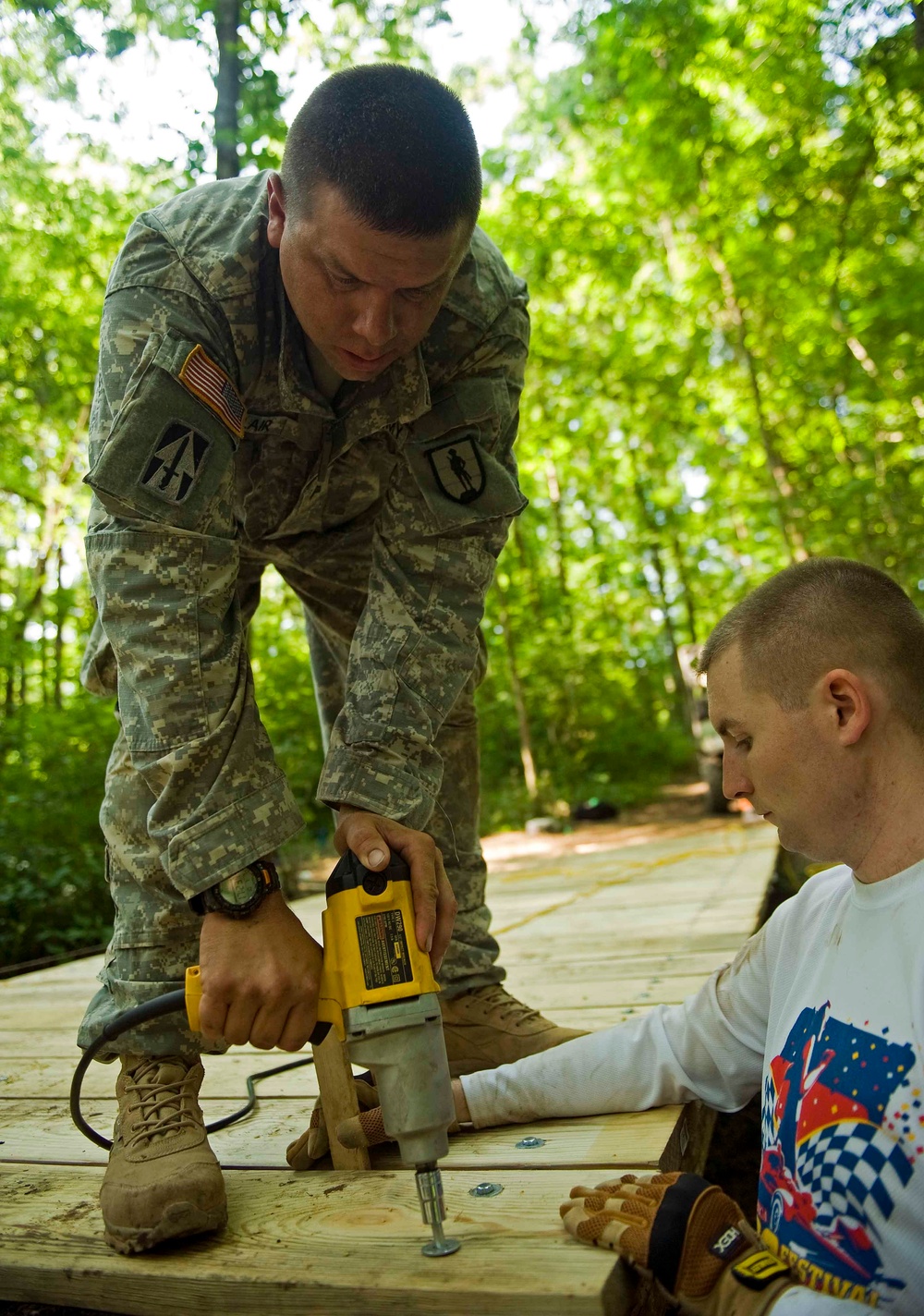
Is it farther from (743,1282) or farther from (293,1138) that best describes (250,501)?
(743,1282)

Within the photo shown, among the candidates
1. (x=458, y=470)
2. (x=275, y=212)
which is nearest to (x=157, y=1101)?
(x=458, y=470)

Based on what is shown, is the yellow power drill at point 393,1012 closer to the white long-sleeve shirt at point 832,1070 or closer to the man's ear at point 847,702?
the white long-sleeve shirt at point 832,1070

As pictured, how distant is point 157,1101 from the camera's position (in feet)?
4.81

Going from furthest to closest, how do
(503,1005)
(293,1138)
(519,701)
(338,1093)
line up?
(519,701)
(503,1005)
(293,1138)
(338,1093)

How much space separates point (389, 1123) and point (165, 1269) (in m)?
0.33

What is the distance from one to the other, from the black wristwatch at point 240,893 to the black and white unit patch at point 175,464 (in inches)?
21.8

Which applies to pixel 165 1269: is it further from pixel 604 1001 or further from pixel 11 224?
pixel 11 224

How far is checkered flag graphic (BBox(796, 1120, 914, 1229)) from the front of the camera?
1021mm

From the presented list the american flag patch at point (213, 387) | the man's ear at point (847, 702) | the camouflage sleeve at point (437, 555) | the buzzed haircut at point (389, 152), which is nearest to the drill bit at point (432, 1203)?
the camouflage sleeve at point (437, 555)

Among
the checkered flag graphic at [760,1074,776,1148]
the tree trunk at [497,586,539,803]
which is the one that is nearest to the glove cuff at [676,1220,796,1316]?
the checkered flag graphic at [760,1074,776,1148]

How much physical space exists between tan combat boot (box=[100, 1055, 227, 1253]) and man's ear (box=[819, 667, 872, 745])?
99cm

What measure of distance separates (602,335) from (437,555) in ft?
31.1

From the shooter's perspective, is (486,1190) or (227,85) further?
(227,85)

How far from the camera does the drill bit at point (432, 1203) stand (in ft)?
3.86
